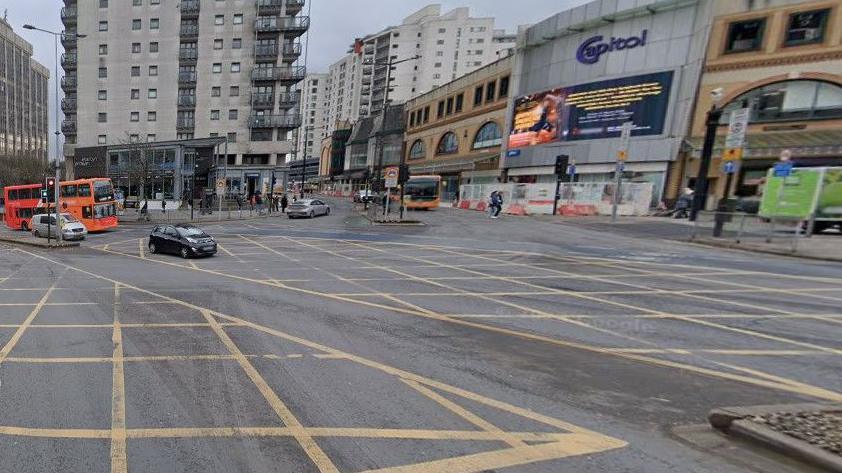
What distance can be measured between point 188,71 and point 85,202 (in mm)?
31877

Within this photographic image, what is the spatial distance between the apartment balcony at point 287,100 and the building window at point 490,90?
23721 millimetres

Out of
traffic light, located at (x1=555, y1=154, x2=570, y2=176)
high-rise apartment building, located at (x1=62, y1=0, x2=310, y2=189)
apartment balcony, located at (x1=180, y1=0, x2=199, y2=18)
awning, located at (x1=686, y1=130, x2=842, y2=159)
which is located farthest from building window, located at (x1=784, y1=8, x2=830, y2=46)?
apartment balcony, located at (x1=180, y1=0, x2=199, y2=18)

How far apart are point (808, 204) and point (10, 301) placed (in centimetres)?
2417

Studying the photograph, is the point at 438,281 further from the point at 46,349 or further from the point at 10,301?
the point at 10,301

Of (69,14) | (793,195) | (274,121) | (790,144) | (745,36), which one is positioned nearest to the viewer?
(793,195)

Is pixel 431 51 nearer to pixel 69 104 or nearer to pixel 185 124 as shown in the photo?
pixel 185 124

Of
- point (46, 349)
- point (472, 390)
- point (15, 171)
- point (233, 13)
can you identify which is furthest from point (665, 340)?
point (15, 171)

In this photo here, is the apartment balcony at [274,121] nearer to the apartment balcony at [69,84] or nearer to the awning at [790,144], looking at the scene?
the apartment balcony at [69,84]

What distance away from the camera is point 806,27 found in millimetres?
27766

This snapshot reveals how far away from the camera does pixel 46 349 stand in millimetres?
6660

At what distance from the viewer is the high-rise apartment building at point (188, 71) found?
5509 cm

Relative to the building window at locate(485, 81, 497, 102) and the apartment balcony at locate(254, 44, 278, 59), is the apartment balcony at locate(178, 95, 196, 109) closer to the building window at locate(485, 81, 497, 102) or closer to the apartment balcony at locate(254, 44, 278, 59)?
the apartment balcony at locate(254, 44, 278, 59)

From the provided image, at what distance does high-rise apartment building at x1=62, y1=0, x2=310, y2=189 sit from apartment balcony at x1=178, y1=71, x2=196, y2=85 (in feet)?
0.33

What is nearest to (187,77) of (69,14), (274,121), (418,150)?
(274,121)
